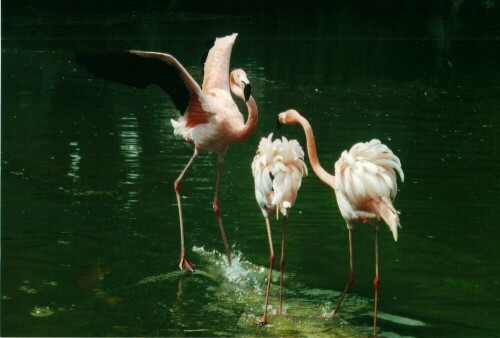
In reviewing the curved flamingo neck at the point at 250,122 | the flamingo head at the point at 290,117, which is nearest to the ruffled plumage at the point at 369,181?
the flamingo head at the point at 290,117

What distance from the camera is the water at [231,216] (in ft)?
18.2

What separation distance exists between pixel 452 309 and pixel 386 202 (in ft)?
2.92

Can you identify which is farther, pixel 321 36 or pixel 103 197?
pixel 321 36

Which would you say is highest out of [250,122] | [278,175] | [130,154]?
[250,122]

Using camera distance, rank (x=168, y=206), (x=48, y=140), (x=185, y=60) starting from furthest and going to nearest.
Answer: (x=185, y=60), (x=48, y=140), (x=168, y=206)

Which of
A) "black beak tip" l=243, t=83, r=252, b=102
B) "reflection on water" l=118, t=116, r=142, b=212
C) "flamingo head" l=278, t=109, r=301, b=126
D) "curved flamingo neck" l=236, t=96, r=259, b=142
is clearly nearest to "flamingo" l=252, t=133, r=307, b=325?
"flamingo head" l=278, t=109, r=301, b=126

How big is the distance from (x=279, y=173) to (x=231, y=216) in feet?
6.84

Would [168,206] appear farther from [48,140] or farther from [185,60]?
[185,60]

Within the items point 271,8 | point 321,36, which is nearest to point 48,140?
point 321,36

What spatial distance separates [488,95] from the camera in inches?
541

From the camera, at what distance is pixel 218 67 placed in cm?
740

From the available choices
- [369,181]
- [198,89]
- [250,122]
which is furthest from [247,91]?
[369,181]

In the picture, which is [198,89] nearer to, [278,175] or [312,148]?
[312,148]

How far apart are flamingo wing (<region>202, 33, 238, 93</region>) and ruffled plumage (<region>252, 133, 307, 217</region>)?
177 centimetres
